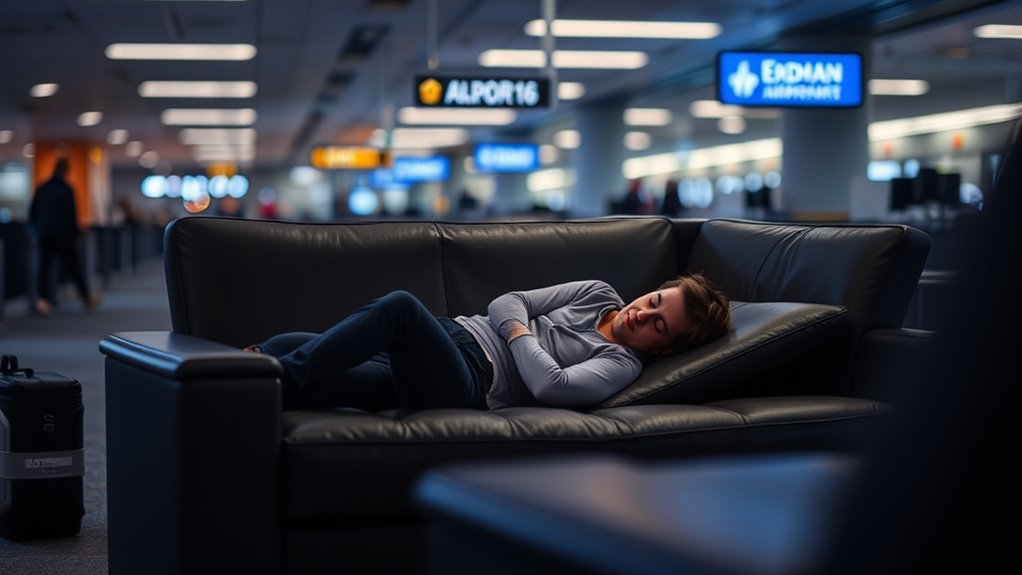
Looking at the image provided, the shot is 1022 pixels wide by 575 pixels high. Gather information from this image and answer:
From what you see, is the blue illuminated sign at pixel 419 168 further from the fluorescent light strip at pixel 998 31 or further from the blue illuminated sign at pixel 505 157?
the fluorescent light strip at pixel 998 31

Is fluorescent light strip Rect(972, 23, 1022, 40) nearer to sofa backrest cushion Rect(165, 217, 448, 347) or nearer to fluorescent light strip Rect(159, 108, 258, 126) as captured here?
sofa backrest cushion Rect(165, 217, 448, 347)

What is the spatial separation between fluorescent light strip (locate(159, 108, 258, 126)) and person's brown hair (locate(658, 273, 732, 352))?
1771cm

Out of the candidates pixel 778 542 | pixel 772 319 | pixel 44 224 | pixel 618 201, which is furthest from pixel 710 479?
pixel 618 201

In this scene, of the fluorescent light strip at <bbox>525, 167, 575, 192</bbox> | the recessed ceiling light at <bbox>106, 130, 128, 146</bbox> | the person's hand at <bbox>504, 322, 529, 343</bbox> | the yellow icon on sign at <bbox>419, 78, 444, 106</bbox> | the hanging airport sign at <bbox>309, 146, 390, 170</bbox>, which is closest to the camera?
the person's hand at <bbox>504, 322, 529, 343</bbox>

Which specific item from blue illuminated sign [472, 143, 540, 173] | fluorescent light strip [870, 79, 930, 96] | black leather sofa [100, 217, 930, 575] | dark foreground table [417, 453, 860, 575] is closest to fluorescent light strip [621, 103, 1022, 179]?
fluorescent light strip [870, 79, 930, 96]

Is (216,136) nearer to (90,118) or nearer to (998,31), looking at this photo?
(90,118)

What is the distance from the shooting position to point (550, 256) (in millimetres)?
3359

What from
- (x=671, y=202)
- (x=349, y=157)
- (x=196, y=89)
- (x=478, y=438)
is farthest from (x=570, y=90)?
(x=478, y=438)

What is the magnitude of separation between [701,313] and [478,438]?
823 millimetres

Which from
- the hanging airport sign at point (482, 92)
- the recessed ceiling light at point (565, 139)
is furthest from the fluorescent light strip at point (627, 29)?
the recessed ceiling light at point (565, 139)

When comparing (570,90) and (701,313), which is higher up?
(570,90)

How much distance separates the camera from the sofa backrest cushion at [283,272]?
2.97 m

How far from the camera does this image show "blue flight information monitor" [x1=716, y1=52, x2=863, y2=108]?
9.54 m

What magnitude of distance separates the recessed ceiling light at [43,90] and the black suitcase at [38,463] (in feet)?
46.7
